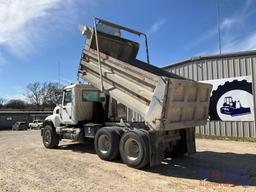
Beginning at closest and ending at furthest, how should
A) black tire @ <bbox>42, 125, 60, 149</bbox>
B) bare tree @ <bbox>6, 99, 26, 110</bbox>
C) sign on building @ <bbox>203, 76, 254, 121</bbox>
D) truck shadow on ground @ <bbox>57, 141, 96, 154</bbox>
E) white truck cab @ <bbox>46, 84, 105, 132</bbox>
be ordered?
white truck cab @ <bbox>46, 84, 105, 132</bbox> < truck shadow on ground @ <bbox>57, 141, 96, 154</bbox> < black tire @ <bbox>42, 125, 60, 149</bbox> < sign on building @ <bbox>203, 76, 254, 121</bbox> < bare tree @ <bbox>6, 99, 26, 110</bbox>

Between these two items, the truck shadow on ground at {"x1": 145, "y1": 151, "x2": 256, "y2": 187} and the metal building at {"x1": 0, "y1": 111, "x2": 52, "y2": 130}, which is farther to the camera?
the metal building at {"x1": 0, "y1": 111, "x2": 52, "y2": 130}

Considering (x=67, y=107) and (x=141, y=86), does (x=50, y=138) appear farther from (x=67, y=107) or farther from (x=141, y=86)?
(x=141, y=86)

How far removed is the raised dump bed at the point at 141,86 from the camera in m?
9.28

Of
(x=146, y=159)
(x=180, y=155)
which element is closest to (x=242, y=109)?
(x=180, y=155)

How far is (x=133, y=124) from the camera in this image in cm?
1088

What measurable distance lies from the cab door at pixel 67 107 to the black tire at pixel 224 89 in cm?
925

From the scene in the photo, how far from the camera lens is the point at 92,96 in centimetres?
1375

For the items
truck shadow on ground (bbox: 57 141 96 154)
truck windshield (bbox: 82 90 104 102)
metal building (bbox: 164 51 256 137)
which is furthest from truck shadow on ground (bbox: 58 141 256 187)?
metal building (bbox: 164 51 256 137)

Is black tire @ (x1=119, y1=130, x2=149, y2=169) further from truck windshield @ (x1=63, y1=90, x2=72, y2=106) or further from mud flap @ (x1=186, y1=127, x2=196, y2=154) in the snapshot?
truck windshield @ (x1=63, y1=90, x2=72, y2=106)

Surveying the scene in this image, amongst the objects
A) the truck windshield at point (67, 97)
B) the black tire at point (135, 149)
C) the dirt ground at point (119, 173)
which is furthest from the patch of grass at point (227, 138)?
the black tire at point (135, 149)

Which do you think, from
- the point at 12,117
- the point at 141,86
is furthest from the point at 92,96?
the point at 12,117

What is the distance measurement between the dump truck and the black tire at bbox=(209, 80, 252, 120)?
708cm

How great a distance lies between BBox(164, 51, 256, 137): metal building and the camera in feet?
58.0

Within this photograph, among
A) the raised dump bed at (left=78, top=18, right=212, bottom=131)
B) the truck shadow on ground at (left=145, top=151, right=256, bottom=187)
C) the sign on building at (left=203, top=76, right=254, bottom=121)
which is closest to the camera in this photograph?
the truck shadow on ground at (left=145, top=151, right=256, bottom=187)
